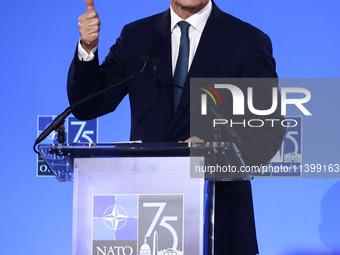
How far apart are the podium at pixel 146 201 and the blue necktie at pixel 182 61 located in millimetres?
547

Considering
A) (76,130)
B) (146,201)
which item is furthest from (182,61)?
(76,130)

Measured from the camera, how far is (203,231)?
→ 54.6 inches

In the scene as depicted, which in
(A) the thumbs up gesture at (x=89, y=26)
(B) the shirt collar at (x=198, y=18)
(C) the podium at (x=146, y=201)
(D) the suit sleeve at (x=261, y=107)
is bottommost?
(C) the podium at (x=146, y=201)

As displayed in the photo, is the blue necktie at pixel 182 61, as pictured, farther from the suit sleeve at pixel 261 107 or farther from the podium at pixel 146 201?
the podium at pixel 146 201

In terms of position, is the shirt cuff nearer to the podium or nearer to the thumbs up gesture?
the thumbs up gesture

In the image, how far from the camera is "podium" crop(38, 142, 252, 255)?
4.55 feet

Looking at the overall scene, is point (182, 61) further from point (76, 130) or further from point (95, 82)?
point (76, 130)

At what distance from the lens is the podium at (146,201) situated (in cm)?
139

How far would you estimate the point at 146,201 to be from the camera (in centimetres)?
141

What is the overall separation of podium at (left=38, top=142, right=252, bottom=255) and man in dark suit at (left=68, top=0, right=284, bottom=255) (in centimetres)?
29

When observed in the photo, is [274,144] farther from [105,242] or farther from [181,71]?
[105,242]

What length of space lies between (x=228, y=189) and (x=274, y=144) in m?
0.20

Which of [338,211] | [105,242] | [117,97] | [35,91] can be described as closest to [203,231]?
[105,242]

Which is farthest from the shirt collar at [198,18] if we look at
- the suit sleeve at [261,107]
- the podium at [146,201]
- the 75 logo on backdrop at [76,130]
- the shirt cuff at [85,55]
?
the 75 logo on backdrop at [76,130]
